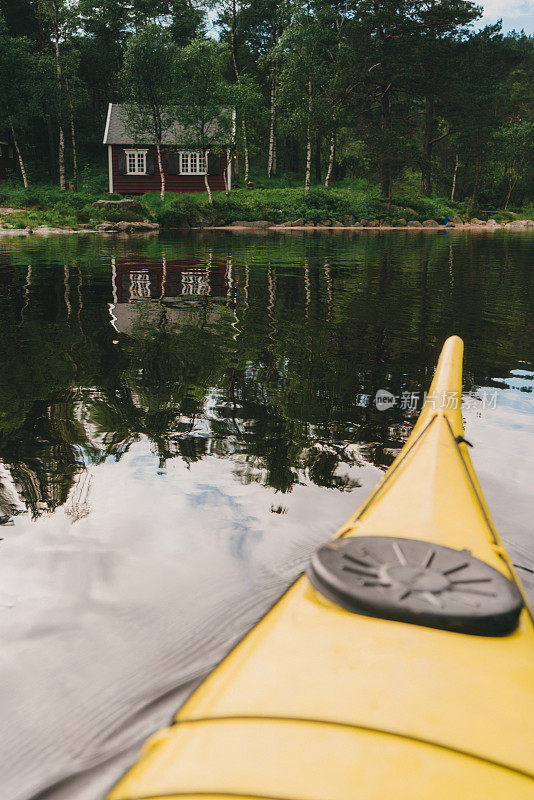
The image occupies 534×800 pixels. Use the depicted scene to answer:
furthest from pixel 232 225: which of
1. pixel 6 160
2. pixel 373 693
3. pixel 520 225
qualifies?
pixel 373 693

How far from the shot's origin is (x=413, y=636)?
150 cm

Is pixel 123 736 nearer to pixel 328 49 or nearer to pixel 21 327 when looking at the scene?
pixel 21 327

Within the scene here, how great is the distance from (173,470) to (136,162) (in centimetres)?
3857

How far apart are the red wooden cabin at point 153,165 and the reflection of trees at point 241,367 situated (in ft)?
87.9

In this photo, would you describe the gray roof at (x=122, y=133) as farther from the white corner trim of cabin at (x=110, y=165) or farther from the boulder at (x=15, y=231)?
the boulder at (x=15, y=231)

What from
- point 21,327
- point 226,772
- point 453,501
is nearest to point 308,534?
point 453,501

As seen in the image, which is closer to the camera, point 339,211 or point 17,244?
point 17,244

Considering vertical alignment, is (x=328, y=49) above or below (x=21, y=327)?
above

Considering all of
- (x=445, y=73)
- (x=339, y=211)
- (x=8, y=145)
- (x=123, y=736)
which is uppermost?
(x=445, y=73)

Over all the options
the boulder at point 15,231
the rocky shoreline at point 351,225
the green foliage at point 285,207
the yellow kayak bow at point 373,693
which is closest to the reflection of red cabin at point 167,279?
the yellow kayak bow at point 373,693

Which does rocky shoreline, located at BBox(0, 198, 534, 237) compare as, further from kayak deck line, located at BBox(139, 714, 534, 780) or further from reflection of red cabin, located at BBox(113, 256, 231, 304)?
kayak deck line, located at BBox(139, 714, 534, 780)

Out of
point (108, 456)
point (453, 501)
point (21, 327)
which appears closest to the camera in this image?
point (453, 501)

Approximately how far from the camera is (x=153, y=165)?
→ 3744 centimetres

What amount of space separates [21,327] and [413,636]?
7908 mm
